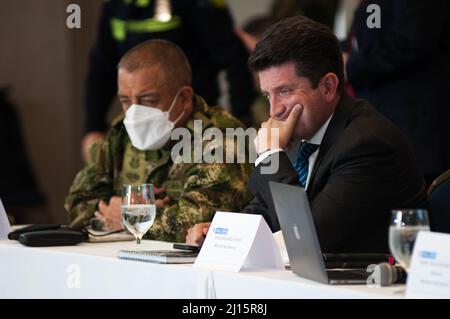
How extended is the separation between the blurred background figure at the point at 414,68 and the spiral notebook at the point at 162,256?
173 cm

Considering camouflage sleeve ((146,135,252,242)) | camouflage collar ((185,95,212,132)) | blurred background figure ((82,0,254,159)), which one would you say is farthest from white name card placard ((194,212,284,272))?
blurred background figure ((82,0,254,159))

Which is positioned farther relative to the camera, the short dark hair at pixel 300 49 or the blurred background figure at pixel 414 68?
the blurred background figure at pixel 414 68

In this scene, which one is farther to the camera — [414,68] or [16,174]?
[16,174]

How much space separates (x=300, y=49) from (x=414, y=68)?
4.26 feet

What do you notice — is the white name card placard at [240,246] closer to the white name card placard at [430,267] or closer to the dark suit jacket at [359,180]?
the dark suit jacket at [359,180]

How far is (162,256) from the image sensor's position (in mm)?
2098

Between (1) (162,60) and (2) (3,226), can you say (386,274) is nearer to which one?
(2) (3,226)

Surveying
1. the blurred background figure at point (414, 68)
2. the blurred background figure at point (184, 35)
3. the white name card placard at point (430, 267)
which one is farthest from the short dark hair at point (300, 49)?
the blurred background figure at point (184, 35)

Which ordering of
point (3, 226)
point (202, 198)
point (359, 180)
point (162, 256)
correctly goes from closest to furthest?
point (162, 256) < point (359, 180) < point (3, 226) < point (202, 198)

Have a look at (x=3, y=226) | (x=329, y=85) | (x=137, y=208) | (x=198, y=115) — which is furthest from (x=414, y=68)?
(x=3, y=226)

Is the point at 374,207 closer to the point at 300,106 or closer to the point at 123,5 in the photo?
the point at 300,106

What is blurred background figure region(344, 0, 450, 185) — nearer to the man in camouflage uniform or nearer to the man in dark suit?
the man in camouflage uniform

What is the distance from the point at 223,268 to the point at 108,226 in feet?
4.22

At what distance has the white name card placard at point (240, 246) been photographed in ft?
6.48
